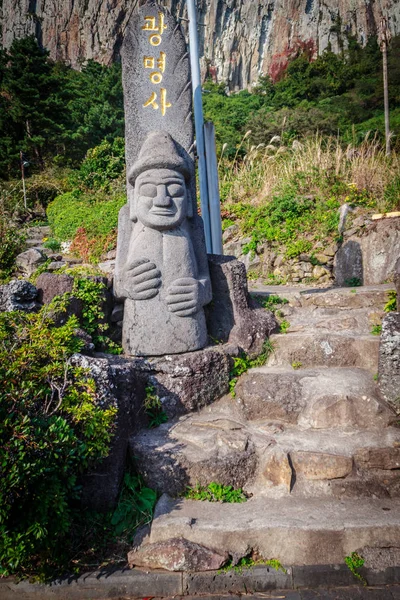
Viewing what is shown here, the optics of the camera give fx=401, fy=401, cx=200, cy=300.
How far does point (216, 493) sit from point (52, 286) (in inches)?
84.4

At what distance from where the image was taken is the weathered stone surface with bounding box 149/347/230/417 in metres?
3.18

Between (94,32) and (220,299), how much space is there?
36.6 meters

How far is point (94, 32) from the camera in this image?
106 ft

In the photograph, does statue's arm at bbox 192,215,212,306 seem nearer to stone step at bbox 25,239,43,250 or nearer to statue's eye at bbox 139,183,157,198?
statue's eye at bbox 139,183,157,198

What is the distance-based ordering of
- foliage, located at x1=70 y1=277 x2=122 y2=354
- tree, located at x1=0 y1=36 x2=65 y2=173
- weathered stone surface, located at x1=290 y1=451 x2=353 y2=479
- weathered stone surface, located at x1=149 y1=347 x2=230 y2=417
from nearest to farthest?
1. weathered stone surface, located at x1=290 y1=451 x2=353 y2=479
2. weathered stone surface, located at x1=149 y1=347 x2=230 y2=417
3. foliage, located at x1=70 y1=277 x2=122 y2=354
4. tree, located at x1=0 y1=36 x2=65 y2=173

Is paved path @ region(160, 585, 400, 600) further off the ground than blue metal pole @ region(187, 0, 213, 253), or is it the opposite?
blue metal pole @ region(187, 0, 213, 253)

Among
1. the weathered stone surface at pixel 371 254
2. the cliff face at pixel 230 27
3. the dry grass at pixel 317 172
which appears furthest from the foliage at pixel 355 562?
the cliff face at pixel 230 27

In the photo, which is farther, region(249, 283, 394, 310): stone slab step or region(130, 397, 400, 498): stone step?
region(249, 283, 394, 310): stone slab step

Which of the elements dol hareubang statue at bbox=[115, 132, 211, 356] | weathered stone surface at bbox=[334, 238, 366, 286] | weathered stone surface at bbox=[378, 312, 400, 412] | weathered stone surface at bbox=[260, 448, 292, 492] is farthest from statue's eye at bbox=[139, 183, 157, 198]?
weathered stone surface at bbox=[334, 238, 366, 286]

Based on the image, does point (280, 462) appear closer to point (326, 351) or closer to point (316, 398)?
point (316, 398)

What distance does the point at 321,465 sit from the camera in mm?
2533

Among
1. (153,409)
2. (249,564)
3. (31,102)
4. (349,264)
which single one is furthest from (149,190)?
(31,102)

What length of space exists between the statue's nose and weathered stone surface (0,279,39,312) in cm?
130

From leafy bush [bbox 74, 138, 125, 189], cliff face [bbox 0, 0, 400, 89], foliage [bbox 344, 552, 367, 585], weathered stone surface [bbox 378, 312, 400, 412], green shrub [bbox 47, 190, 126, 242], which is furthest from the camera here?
cliff face [bbox 0, 0, 400, 89]
